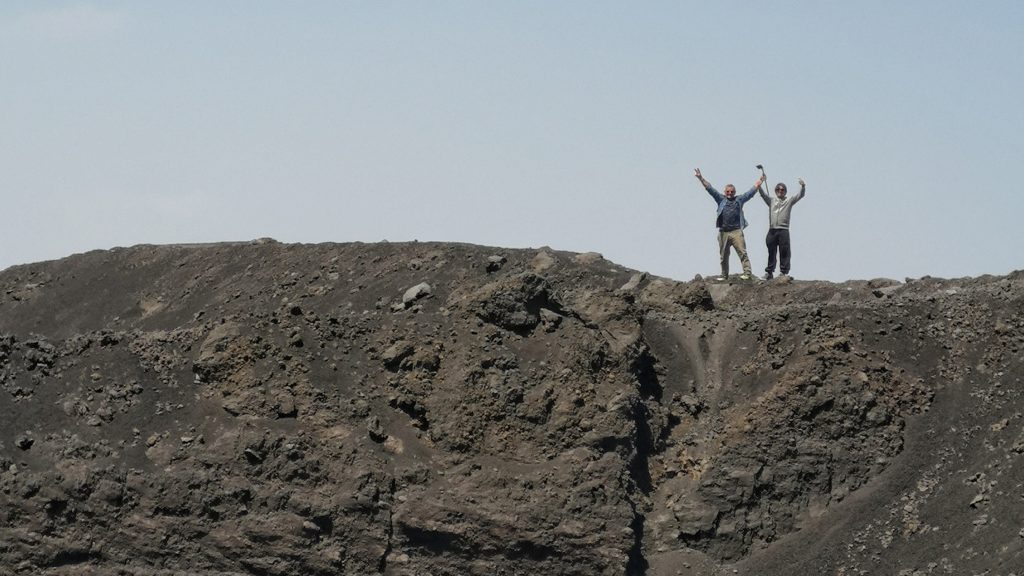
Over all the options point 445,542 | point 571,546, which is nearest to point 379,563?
point 445,542

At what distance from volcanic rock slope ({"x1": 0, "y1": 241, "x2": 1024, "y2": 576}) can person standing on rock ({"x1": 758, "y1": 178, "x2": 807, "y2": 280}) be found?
9.45 ft

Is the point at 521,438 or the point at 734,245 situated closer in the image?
the point at 521,438

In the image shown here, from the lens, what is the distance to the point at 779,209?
3033 cm

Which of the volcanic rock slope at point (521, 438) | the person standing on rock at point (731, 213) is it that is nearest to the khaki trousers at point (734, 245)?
the person standing on rock at point (731, 213)

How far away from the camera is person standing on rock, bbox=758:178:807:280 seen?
30.3 m

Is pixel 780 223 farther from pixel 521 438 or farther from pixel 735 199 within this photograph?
pixel 521 438

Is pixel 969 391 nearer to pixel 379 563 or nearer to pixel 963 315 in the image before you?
pixel 963 315

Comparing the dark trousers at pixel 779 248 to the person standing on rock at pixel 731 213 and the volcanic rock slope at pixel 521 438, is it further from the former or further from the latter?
the volcanic rock slope at pixel 521 438

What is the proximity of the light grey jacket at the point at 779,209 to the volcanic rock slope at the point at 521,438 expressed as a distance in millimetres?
2870

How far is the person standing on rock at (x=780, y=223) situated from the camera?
30297 millimetres

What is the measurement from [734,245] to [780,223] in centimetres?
82

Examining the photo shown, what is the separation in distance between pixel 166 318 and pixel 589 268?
22.5 feet

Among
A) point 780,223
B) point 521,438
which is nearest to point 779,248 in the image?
point 780,223

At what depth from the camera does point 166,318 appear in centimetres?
3114
